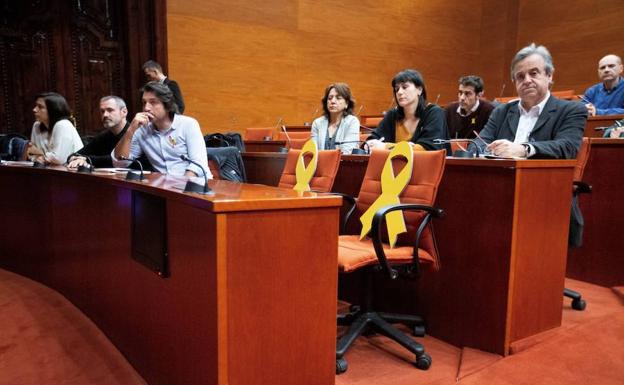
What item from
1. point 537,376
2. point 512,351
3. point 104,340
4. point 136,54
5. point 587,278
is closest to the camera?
point 537,376

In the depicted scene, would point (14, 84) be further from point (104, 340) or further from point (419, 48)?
point (419, 48)

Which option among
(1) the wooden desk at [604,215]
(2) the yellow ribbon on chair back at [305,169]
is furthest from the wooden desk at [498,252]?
(1) the wooden desk at [604,215]

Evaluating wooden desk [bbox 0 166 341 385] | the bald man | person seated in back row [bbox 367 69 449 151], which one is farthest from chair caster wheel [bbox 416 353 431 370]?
the bald man

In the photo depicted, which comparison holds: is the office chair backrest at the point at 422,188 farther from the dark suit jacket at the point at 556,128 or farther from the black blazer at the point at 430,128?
the black blazer at the point at 430,128

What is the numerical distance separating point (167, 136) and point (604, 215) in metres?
2.32

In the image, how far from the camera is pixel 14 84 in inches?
194

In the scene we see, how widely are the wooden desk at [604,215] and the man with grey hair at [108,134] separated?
264 cm

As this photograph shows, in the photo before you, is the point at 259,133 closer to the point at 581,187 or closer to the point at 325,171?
the point at 325,171

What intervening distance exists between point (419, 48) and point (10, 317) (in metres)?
6.56

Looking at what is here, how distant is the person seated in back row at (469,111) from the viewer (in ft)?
11.2

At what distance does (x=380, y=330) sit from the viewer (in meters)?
1.88

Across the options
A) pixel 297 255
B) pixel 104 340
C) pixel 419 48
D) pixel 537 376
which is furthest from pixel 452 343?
pixel 419 48

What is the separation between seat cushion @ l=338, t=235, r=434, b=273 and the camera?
1680 mm

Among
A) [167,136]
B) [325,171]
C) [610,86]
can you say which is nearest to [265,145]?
[167,136]
